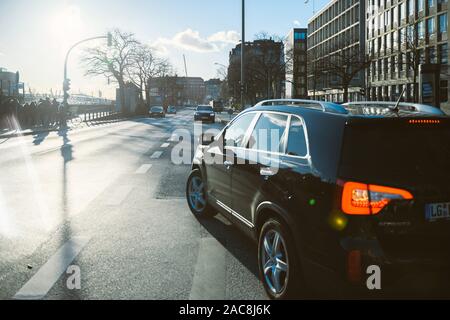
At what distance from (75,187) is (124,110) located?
2189 inches

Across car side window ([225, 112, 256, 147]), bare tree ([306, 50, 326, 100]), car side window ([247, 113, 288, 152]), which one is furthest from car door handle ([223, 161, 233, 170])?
bare tree ([306, 50, 326, 100])

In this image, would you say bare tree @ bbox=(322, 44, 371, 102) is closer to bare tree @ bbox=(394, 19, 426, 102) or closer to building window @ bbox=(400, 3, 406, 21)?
bare tree @ bbox=(394, 19, 426, 102)

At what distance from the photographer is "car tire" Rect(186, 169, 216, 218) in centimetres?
681

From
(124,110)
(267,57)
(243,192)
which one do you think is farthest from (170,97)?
(243,192)

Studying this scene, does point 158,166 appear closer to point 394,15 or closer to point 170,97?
point 394,15

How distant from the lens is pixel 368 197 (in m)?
3.32

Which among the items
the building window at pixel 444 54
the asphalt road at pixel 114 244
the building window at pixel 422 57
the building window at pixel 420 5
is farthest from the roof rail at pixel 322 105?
the building window at pixel 420 5

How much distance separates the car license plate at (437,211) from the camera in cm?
337

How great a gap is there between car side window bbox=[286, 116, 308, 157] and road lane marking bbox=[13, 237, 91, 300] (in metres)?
2.20

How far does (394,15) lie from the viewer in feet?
216

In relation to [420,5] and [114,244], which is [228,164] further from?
[420,5]

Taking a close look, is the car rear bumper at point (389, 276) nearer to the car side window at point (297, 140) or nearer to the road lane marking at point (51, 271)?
the car side window at point (297, 140)

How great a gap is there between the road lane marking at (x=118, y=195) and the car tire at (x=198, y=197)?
4.52ft

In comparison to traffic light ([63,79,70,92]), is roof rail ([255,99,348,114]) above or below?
below
